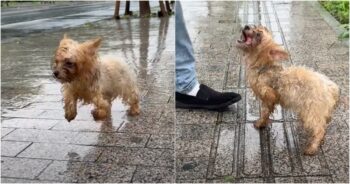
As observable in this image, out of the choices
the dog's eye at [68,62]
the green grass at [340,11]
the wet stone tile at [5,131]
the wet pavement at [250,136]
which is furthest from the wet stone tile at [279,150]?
the green grass at [340,11]

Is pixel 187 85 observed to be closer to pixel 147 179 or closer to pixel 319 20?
pixel 147 179

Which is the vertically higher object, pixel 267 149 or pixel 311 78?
pixel 311 78

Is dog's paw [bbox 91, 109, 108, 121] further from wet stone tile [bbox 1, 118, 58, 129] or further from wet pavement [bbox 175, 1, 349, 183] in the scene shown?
wet pavement [bbox 175, 1, 349, 183]

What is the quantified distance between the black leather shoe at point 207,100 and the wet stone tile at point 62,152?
1045mm

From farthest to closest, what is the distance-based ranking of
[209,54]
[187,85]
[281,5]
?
[281,5]
[209,54]
[187,85]

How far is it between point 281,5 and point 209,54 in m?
6.34

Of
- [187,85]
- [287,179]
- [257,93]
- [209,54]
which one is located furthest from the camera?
[209,54]

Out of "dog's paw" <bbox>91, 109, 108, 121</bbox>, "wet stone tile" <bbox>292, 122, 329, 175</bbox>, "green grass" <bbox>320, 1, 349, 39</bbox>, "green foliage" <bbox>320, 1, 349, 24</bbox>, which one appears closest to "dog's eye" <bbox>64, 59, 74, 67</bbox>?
"dog's paw" <bbox>91, 109, 108, 121</bbox>

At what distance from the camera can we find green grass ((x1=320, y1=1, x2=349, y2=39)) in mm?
7721

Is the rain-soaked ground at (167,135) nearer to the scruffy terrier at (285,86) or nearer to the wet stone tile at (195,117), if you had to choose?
the wet stone tile at (195,117)

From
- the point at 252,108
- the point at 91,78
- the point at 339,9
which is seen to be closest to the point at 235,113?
the point at 252,108

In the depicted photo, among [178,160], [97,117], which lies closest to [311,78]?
[178,160]

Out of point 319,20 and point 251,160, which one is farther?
point 319,20

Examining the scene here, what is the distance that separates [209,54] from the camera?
269 inches
